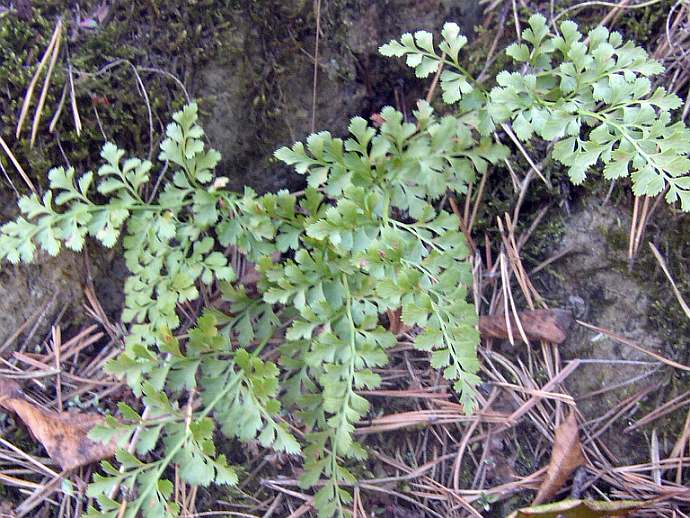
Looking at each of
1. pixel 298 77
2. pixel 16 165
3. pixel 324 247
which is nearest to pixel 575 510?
pixel 324 247

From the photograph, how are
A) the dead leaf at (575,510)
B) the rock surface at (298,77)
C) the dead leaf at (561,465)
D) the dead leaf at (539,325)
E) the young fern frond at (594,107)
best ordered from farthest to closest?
the rock surface at (298,77) → the dead leaf at (539,325) → the dead leaf at (561,465) → the dead leaf at (575,510) → the young fern frond at (594,107)

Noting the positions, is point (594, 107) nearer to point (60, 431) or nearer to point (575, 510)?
point (575, 510)

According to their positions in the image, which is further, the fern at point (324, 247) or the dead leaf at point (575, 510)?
the dead leaf at point (575, 510)

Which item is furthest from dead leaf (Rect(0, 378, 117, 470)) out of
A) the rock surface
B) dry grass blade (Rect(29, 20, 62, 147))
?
the rock surface

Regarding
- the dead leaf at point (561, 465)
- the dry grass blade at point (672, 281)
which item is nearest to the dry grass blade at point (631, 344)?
the dry grass blade at point (672, 281)

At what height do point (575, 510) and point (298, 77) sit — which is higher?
point (298, 77)

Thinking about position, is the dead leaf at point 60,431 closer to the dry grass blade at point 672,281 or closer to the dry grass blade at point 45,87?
the dry grass blade at point 45,87

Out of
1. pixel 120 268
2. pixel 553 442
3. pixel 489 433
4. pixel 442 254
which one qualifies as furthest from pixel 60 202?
pixel 553 442
